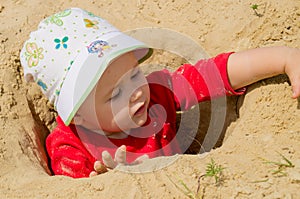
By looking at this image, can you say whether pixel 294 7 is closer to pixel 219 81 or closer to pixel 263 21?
pixel 263 21

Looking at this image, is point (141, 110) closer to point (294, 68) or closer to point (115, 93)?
point (115, 93)

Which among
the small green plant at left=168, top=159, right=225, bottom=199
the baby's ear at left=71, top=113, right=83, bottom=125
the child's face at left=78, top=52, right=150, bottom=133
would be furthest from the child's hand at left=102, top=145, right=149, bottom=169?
the small green plant at left=168, top=159, right=225, bottom=199

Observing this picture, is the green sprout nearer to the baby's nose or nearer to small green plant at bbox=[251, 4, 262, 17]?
small green plant at bbox=[251, 4, 262, 17]

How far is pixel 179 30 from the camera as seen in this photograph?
129 inches

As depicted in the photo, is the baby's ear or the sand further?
the baby's ear

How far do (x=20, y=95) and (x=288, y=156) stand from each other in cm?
166

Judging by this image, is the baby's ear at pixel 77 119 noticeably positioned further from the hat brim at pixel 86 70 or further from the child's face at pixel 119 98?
the hat brim at pixel 86 70

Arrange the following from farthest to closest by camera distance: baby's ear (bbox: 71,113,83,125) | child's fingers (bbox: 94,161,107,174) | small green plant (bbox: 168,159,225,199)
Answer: baby's ear (bbox: 71,113,83,125)
child's fingers (bbox: 94,161,107,174)
small green plant (bbox: 168,159,225,199)

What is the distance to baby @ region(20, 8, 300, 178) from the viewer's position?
2.44 metres

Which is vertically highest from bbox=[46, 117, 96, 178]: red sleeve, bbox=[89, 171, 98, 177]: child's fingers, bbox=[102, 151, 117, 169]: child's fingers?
bbox=[102, 151, 117, 169]: child's fingers

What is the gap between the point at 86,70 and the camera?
7.87 feet

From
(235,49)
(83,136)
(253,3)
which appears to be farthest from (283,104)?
(83,136)

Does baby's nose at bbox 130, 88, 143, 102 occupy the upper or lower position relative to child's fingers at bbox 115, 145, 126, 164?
upper

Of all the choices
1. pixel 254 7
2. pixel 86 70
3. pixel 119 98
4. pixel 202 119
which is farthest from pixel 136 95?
pixel 254 7
